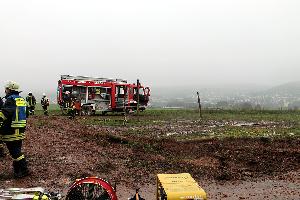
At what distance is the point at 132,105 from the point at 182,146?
746 inches

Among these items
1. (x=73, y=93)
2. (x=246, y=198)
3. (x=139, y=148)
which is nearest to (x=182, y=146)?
(x=139, y=148)

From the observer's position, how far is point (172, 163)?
12.1 metres

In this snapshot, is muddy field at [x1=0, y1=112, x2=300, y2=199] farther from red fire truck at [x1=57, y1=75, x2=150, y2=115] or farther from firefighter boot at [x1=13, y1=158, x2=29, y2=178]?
red fire truck at [x1=57, y1=75, x2=150, y2=115]

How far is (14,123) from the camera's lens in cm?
940

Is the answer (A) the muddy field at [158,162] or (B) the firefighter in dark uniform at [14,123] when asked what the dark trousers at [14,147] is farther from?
(A) the muddy field at [158,162]

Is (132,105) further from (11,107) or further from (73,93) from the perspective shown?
(11,107)

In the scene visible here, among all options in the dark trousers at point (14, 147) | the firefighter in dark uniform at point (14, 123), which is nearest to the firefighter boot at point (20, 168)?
the firefighter in dark uniform at point (14, 123)

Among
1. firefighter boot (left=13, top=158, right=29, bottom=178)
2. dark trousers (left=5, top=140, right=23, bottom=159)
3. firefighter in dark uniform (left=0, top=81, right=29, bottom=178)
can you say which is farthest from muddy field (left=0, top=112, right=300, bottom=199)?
dark trousers (left=5, top=140, right=23, bottom=159)

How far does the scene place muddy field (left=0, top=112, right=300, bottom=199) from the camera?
32.5 ft

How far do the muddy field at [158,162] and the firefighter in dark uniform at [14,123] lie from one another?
43cm

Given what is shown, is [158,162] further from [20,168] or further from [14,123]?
[14,123]

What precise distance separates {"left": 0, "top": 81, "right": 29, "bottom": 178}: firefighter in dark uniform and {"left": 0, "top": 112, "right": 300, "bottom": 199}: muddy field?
0.43 meters

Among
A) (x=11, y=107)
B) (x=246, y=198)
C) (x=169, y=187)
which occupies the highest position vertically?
(x=11, y=107)

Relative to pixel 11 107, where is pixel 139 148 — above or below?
below
